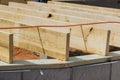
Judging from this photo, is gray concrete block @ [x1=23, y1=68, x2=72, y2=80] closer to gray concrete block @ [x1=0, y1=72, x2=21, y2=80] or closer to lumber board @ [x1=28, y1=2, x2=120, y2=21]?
gray concrete block @ [x1=0, y1=72, x2=21, y2=80]

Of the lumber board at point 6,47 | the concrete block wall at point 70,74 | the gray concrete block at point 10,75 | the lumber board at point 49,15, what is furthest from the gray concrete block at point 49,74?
the lumber board at point 49,15

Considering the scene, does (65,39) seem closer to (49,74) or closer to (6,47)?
(49,74)

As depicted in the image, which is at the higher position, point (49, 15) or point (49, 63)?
point (49, 15)

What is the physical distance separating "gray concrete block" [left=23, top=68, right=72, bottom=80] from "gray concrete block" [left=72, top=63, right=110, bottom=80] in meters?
0.13

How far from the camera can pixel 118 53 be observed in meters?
5.02

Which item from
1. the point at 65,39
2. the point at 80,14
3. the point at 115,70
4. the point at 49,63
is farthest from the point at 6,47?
the point at 80,14

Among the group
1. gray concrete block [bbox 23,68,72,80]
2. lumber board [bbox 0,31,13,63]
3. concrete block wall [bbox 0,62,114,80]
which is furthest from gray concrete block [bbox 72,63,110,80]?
lumber board [bbox 0,31,13,63]

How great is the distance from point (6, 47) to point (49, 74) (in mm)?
740

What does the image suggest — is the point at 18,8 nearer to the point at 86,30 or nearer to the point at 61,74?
the point at 86,30

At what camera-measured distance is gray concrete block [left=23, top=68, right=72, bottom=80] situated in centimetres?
419

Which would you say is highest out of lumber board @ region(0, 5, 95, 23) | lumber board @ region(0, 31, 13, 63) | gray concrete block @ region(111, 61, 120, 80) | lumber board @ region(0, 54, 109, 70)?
lumber board @ region(0, 5, 95, 23)

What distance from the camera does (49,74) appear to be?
4.30 m

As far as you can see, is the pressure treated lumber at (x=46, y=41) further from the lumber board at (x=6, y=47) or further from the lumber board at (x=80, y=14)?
the lumber board at (x=80, y=14)

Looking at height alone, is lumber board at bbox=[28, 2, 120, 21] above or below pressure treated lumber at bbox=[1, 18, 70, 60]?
above
